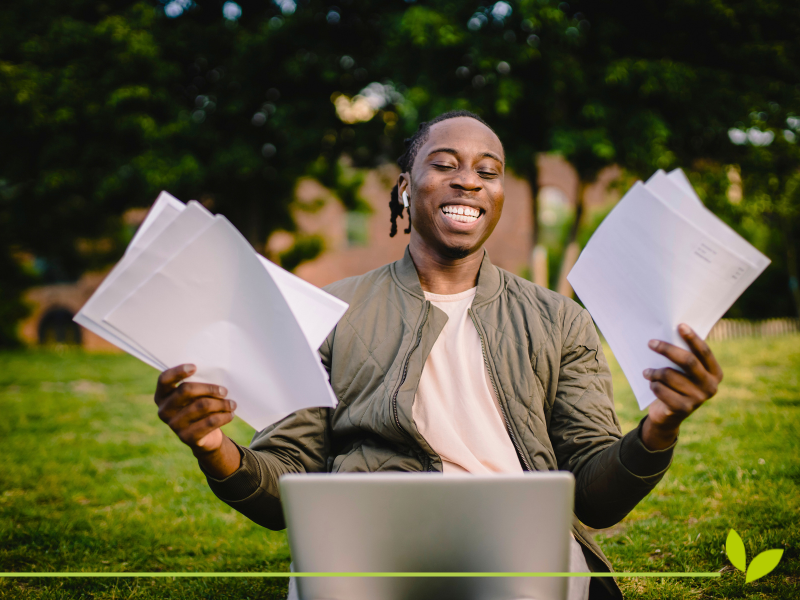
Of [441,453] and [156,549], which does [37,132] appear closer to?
[156,549]

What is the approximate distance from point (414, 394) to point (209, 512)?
262 cm

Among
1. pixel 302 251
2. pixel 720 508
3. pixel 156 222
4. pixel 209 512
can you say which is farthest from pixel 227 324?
pixel 302 251

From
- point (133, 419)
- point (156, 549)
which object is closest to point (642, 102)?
point (133, 419)

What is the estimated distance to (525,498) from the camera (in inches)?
43.3

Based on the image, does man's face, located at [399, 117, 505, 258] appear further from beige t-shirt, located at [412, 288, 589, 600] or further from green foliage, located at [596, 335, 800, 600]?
green foliage, located at [596, 335, 800, 600]

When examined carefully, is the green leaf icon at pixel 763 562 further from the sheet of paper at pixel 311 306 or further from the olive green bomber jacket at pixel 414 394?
the sheet of paper at pixel 311 306

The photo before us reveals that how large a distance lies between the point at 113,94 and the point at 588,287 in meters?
12.3

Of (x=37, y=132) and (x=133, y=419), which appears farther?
(x=37, y=132)

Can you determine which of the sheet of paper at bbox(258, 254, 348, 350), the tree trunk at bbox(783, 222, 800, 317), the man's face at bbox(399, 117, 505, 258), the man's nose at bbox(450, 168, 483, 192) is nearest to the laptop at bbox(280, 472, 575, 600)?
the sheet of paper at bbox(258, 254, 348, 350)

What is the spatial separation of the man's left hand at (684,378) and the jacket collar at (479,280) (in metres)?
0.73

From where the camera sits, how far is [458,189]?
2.04 meters

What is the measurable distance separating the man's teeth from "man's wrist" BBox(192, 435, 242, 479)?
102 cm

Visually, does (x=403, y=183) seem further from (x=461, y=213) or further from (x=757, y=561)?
(x=757, y=561)

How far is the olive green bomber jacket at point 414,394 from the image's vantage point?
1.75 metres
